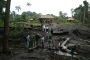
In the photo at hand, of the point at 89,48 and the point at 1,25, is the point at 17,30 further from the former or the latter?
the point at 89,48

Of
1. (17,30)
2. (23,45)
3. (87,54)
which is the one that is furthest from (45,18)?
(87,54)

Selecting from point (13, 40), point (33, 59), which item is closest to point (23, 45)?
point (13, 40)

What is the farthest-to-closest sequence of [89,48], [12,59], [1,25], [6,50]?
[1,25], [89,48], [6,50], [12,59]

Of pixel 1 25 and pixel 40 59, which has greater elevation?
pixel 1 25

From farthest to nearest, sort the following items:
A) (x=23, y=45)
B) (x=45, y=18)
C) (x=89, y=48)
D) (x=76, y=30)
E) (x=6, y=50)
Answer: (x=45, y=18) → (x=76, y=30) → (x=23, y=45) → (x=89, y=48) → (x=6, y=50)

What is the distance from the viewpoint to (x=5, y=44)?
59.4 ft

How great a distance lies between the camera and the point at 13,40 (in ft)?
78.9

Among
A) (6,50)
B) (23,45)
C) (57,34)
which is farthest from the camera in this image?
(57,34)

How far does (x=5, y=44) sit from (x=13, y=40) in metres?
5.96

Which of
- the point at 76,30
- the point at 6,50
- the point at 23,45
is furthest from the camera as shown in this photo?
the point at 76,30

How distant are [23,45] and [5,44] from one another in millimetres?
5179

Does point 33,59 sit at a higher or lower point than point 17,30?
lower

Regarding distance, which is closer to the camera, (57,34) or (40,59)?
(40,59)

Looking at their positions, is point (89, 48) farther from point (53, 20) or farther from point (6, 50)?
point (53, 20)
